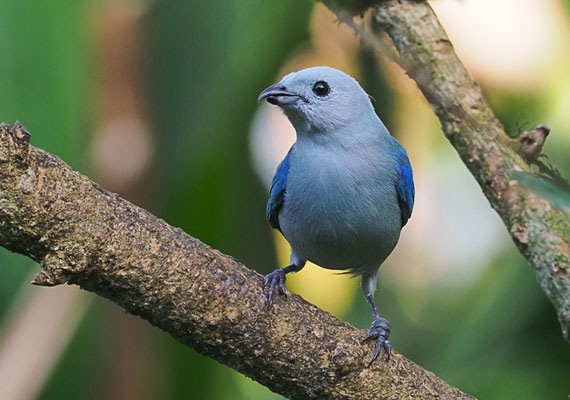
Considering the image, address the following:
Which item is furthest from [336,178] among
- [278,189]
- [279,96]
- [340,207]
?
[279,96]

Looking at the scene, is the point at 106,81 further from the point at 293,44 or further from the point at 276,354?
the point at 276,354

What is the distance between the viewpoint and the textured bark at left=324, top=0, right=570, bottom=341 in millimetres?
2768

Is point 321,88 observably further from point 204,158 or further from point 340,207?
point 204,158

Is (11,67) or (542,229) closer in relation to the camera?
(542,229)

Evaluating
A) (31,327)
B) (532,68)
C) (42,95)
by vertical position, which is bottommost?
(31,327)

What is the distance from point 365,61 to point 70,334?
105 inches

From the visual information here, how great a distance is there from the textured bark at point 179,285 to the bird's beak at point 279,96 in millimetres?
1099

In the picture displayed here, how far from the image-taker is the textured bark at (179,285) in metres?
1.92

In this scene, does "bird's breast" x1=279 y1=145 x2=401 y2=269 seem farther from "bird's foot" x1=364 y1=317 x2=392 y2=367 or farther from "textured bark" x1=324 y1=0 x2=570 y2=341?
"bird's foot" x1=364 y1=317 x2=392 y2=367

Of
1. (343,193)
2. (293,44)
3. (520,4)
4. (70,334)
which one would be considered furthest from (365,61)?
(70,334)

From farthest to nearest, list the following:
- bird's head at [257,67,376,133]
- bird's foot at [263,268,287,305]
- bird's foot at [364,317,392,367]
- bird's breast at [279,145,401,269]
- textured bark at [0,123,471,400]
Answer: bird's head at [257,67,376,133]
bird's breast at [279,145,401,269]
bird's foot at [364,317,392,367]
bird's foot at [263,268,287,305]
textured bark at [0,123,471,400]

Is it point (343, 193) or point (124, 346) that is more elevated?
point (343, 193)

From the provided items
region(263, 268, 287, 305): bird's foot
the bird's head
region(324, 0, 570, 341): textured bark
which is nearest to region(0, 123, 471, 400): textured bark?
region(263, 268, 287, 305): bird's foot

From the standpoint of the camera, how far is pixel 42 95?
4.27m
